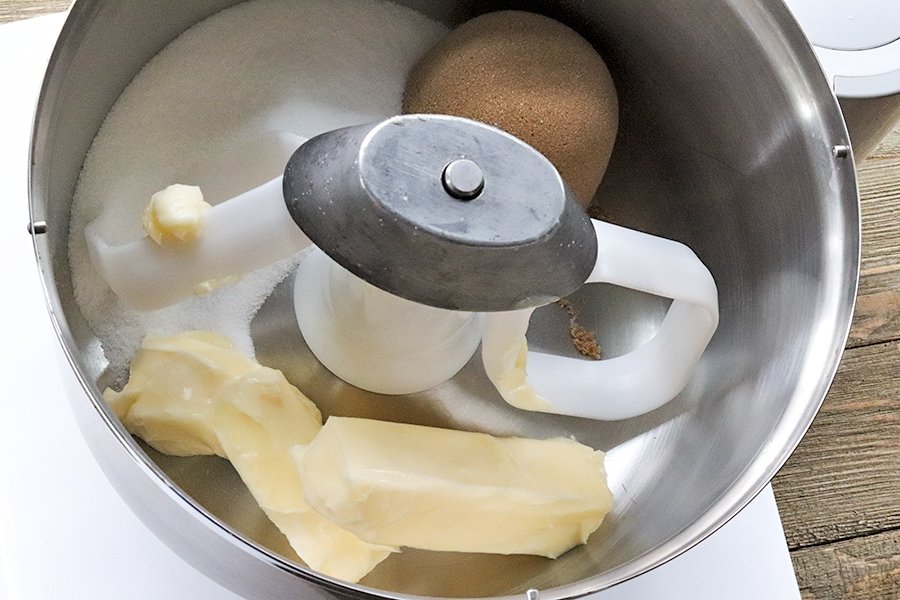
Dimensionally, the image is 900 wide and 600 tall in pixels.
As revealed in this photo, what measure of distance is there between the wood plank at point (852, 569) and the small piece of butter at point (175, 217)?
40 centimetres

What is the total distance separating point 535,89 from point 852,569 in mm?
344

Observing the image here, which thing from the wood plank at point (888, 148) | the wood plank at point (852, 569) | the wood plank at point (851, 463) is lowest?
the wood plank at point (852, 569)

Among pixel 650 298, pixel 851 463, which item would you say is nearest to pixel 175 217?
pixel 650 298

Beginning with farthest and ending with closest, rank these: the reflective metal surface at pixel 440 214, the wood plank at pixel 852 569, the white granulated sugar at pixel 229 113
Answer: the wood plank at pixel 852 569 → the white granulated sugar at pixel 229 113 → the reflective metal surface at pixel 440 214

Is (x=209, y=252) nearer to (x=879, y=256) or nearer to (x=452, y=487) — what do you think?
(x=452, y=487)

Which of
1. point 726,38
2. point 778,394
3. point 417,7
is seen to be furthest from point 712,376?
point 417,7

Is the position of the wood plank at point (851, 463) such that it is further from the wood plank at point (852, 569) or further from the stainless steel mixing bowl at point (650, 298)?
the stainless steel mixing bowl at point (650, 298)

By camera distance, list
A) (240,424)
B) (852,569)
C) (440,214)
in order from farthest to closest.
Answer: (852,569) → (240,424) → (440,214)

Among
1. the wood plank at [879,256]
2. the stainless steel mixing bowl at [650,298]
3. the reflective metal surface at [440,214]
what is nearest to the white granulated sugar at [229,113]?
the stainless steel mixing bowl at [650,298]

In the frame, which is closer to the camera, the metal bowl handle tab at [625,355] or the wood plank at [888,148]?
the metal bowl handle tab at [625,355]

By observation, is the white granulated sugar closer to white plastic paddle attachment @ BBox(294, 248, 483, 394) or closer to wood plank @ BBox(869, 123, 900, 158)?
white plastic paddle attachment @ BBox(294, 248, 483, 394)

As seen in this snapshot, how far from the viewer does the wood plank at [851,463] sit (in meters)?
0.56

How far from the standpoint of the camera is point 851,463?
0.57 meters

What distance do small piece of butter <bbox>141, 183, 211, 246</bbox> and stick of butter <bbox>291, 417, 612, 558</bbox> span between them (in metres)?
0.10
